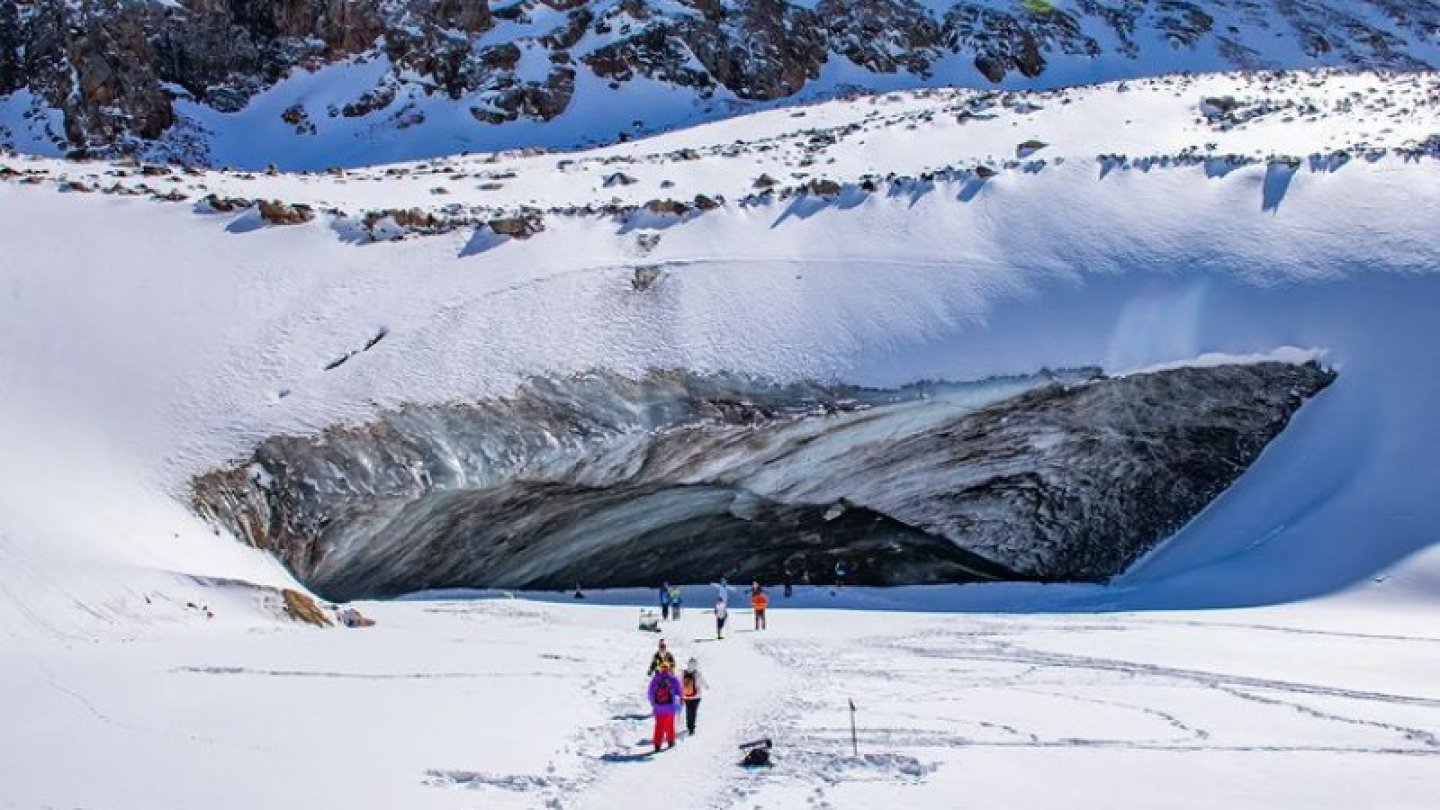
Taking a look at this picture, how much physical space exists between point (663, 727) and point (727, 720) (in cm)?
185

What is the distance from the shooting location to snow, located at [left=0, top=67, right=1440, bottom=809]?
37.7ft

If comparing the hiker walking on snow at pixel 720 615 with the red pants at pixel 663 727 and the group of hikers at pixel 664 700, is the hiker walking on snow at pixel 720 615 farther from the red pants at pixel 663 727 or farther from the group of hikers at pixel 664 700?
the red pants at pixel 663 727

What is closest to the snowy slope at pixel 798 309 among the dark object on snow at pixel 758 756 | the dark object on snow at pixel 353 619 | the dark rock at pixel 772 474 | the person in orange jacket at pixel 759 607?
the dark rock at pixel 772 474

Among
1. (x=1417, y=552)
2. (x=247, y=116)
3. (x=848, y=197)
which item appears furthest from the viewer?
(x=247, y=116)

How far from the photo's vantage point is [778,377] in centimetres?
2744

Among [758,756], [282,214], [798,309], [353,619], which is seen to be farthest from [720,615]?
[282,214]

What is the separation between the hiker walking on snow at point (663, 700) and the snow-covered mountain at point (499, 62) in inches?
1715

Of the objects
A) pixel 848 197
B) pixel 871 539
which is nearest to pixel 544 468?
pixel 871 539

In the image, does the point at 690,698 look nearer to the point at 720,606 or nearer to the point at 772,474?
the point at 720,606

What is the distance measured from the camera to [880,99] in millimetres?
52344

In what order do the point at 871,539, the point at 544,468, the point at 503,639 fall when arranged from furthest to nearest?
the point at 871,539, the point at 544,468, the point at 503,639

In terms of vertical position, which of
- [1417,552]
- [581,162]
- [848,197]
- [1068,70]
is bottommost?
[1417,552]

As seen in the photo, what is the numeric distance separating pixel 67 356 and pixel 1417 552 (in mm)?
24304

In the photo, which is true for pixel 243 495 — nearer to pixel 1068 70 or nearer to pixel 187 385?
pixel 187 385
